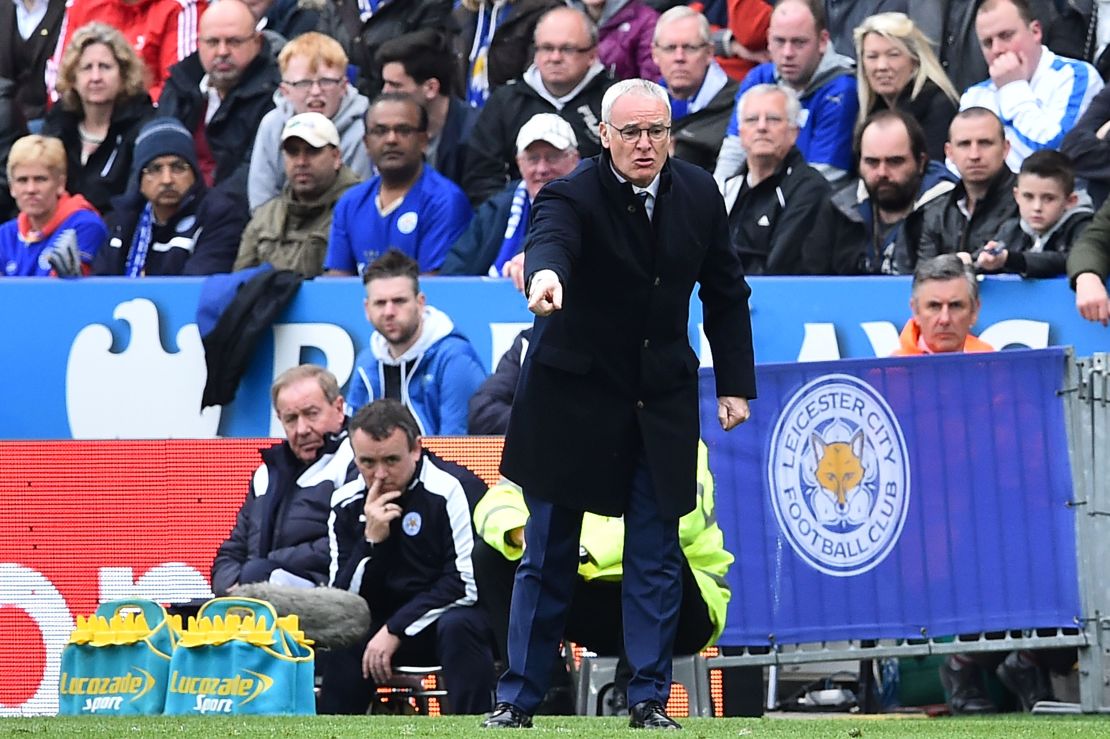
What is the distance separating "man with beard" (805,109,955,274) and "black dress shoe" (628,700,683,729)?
463 cm

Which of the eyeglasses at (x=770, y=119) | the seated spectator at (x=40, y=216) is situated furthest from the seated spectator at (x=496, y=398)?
the seated spectator at (x=40, y=216)

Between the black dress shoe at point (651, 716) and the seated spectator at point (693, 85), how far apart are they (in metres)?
5.81

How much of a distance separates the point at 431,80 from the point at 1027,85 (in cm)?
364

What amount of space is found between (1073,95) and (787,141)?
151 cm

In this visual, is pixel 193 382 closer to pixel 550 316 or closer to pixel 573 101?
pixel 573 101

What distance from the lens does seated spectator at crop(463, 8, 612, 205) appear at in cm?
1257

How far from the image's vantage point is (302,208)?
Result: 12641mm

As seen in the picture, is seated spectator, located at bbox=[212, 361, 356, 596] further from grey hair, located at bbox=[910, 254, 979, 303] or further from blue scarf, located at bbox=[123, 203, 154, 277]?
grey hair, located at bbox=[910, 254, 979, 303]

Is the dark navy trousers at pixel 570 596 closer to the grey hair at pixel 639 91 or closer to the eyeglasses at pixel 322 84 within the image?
the grey hair at pixel 639 91

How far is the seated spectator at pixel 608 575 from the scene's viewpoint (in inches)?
320

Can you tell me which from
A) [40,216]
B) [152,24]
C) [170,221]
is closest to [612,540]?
[170,221]

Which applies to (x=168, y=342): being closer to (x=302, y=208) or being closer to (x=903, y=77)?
(x=302, y=208)

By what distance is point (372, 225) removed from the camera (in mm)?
12133

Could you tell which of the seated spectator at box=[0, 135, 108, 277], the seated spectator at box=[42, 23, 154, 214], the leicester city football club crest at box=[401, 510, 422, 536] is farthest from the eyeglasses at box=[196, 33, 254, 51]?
the leicester city football club crest at box=[401, 510, 422, 536]
